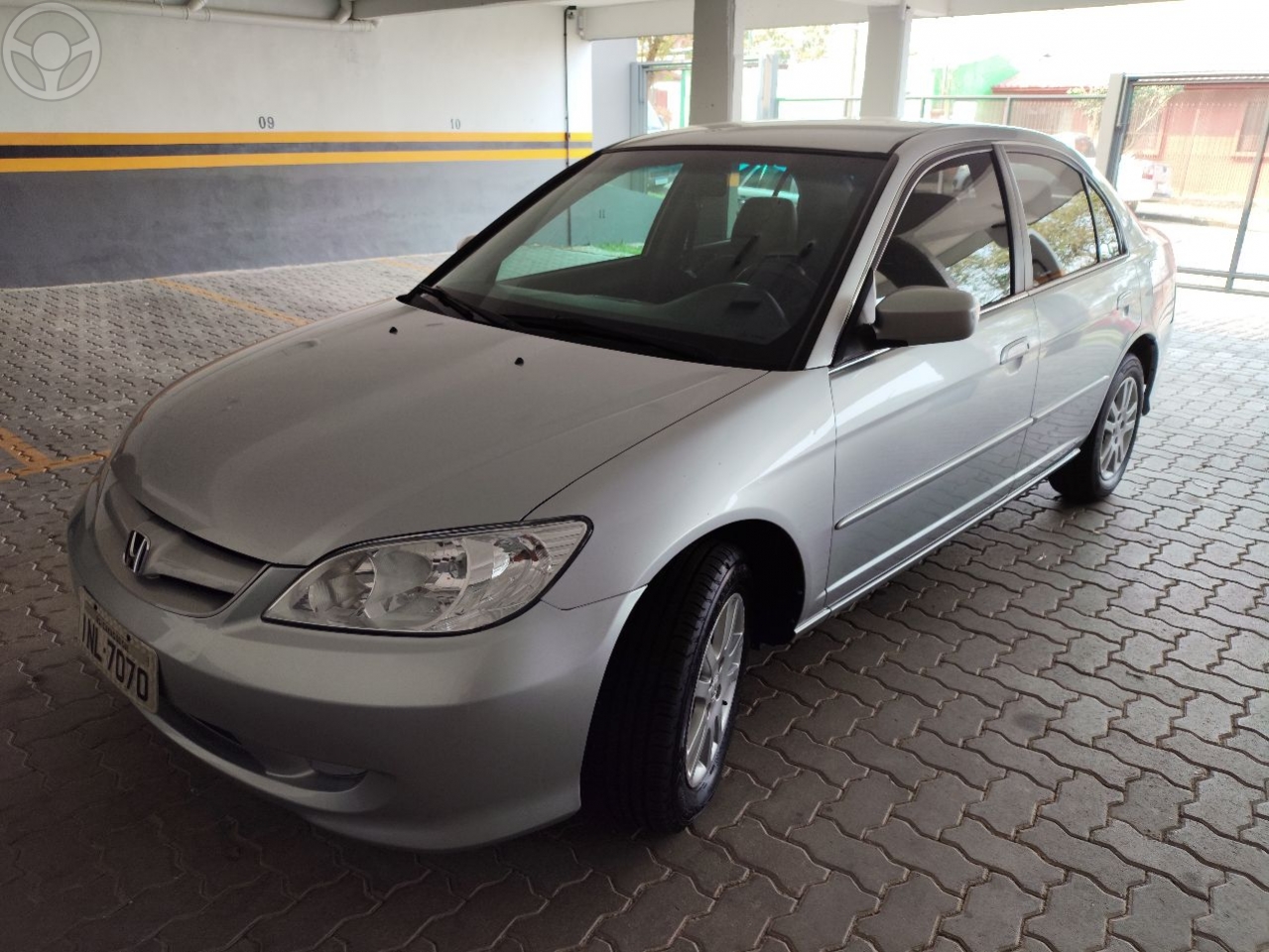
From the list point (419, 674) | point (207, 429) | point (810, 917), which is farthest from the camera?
point (207, 429)

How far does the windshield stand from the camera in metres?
2.57

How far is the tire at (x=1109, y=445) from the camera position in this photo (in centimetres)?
414

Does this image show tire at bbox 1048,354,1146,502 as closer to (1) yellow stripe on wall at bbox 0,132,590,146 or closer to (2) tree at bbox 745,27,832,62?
(1) yellow stripe on wall at bbox 0,132,590,146

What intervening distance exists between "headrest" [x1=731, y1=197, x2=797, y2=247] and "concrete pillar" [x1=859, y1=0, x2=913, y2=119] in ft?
23.3

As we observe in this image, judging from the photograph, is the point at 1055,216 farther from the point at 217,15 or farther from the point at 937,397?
the point at 217,15

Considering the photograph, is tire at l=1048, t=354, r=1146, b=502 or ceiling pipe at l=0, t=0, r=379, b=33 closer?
tire at l=1048, t=354, r=1146, b=502

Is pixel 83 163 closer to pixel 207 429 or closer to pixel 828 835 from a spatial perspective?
pixel 207 429

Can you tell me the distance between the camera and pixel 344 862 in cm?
224

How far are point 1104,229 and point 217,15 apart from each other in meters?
8.78

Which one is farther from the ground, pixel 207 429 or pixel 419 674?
pixel 207 429

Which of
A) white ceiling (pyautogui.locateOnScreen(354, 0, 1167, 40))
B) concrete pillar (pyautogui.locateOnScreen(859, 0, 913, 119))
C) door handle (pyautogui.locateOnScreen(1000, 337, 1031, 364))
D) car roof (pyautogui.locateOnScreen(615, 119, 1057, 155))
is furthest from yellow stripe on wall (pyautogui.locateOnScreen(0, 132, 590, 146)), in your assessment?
door handle (pyautogui.locateOnScreen(1000, 337, 1031, 364))

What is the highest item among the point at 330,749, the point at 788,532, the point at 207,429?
the point at 207,429

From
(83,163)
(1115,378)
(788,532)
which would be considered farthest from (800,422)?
(83,163)

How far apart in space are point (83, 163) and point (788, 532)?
30.0 feet
